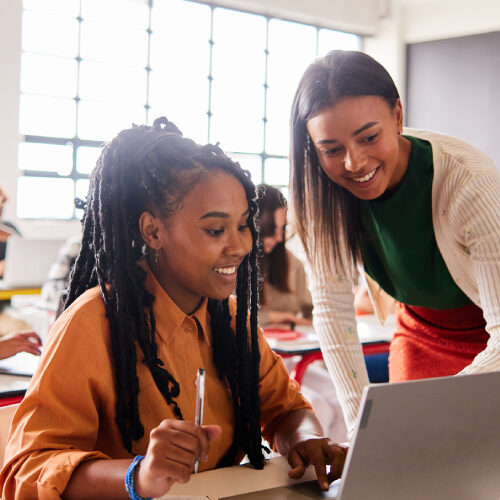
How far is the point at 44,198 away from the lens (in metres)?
6.46

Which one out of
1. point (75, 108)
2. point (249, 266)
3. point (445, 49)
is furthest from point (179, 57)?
point (249, 266)

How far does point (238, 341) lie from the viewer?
4.24 ft

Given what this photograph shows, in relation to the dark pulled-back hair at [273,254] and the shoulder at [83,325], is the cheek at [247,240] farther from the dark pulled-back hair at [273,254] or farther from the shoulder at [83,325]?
the dark pulled-back hair at [273,254]

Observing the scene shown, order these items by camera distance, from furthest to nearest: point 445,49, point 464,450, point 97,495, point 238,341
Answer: point 445,49 < point 238,341 < point 97,495 < point 464,450

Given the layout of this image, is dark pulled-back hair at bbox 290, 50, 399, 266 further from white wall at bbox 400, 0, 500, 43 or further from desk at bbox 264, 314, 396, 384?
white wall at bbox 400, 0, 500, 43

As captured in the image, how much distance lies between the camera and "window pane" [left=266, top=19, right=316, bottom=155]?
25.5ft

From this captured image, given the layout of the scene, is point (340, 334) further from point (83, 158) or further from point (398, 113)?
point (83, 158)

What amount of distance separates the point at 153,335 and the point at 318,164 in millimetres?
572

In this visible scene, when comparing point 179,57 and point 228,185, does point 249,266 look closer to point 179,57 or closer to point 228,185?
point 228,185

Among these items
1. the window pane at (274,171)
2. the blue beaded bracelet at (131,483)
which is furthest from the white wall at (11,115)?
the blue beaded bracelet at (131,483)

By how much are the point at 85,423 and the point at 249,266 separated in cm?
47

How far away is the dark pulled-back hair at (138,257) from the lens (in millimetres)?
1110

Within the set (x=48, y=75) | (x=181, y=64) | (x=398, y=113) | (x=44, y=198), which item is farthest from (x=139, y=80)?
(x=398, y=113)

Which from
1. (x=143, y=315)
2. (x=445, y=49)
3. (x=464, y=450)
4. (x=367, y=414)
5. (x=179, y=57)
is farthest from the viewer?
(x=445, y=49)
